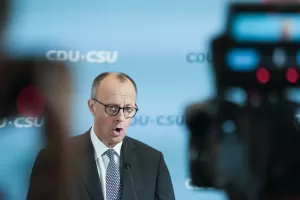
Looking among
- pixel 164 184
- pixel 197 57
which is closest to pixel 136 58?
pixel 197 57

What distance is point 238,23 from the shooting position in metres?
1.78

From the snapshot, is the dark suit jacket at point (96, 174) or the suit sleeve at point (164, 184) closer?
the dark suit jacket at point (96, 174)

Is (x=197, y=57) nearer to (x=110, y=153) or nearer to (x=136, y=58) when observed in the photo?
(x=136, y=58)

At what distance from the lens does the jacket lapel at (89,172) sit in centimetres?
183

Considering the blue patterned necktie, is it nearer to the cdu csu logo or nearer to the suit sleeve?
the suit sleeve

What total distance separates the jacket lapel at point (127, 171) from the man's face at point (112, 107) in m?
0.04

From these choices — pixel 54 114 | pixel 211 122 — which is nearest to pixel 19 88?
pixel 54 114

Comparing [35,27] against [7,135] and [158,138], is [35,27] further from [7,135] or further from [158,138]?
[158,138]

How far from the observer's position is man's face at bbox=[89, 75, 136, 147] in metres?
1.84

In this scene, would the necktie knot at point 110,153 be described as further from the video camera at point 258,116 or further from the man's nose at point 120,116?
the video camera at point 258,116

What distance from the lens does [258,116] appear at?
5.92 feet

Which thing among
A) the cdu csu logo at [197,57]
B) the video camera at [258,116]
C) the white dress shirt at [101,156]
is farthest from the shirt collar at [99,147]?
the cdu csu logo at [197,57]

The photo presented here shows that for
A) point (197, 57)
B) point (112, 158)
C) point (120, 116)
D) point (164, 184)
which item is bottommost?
point (164, 184)

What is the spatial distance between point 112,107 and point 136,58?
24 centimetres
